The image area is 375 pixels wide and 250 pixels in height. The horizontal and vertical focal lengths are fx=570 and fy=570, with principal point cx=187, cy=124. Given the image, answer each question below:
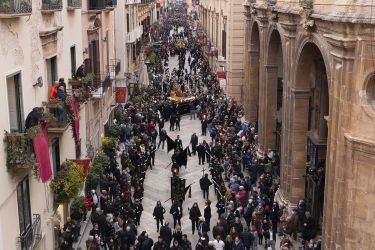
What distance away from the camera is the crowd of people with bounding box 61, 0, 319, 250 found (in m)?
20.0

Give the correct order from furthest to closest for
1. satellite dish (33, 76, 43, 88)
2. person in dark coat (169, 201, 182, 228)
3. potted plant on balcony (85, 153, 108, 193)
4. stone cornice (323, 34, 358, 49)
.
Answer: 1. potted plant on balcony (85, 153, 108, 193)
2. person in dark coat (169, 201, 182, 228)
3. satellite dish (33, 76, 43, 88)
4. stone cornice (323, 34, 358, 49)

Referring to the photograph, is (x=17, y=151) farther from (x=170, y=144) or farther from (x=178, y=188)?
(x=170, y=144)

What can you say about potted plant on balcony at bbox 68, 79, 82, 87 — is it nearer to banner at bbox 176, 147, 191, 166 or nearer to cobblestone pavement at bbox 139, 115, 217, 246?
cobblestone pavement at bbox 139, 115, 217, 246

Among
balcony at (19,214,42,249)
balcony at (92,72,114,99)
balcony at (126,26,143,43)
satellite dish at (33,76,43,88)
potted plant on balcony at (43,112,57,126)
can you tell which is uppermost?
balcony at (126,26,143,43)

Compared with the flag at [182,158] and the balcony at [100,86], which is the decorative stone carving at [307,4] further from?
the flag at [182,158]

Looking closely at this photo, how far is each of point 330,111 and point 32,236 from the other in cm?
984

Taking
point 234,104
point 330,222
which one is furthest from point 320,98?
point 234,104

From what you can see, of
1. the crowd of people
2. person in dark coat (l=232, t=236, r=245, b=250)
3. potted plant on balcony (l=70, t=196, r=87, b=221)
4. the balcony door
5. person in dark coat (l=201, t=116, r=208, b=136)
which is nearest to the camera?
the balcony door

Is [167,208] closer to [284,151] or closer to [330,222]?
[284,151]

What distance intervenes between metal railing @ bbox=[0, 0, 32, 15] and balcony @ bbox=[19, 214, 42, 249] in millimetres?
5889

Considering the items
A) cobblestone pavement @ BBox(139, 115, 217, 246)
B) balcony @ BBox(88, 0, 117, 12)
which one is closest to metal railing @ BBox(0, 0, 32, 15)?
cobblestone pavement @ BBox(139, 115, 217, 246)

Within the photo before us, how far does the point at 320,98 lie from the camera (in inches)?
989

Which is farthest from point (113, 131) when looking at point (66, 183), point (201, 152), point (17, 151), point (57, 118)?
point (17, 151)

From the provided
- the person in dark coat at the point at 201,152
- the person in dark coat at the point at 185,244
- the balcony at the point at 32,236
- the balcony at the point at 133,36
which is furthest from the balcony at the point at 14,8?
the balcony at the point at 133,36
